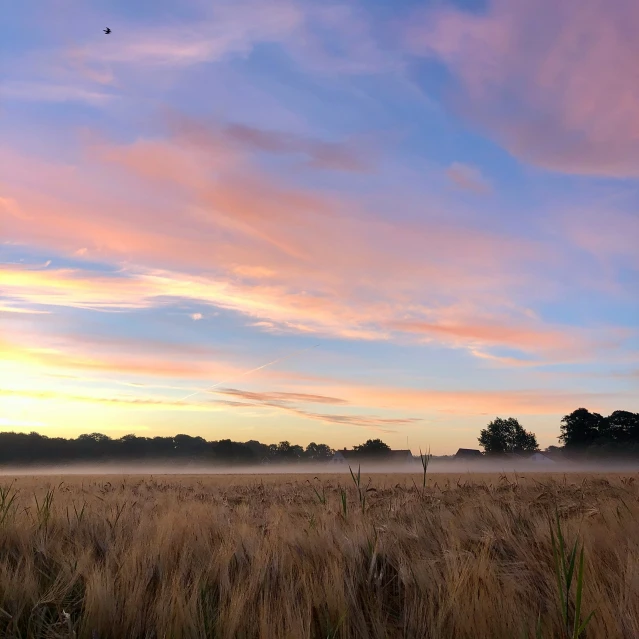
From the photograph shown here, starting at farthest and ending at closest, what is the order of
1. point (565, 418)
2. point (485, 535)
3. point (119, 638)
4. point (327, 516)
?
1. point (565, 418)
2. point (327, 516)
3. point (485, 535)
4. point (119, 638)

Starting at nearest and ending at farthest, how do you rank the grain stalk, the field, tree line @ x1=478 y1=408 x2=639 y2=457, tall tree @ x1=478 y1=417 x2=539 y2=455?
the grain stalk
the field
tree line @ x1=478 y1=408 x2=639 y2=457
tall tree @ x1=478 y1=417 x2=539 y2=455

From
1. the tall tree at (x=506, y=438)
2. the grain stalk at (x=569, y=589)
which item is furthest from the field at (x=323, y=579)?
the tall tree at (x=506, y=438)

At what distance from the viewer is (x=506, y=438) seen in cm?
12575

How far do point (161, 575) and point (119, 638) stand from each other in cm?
80

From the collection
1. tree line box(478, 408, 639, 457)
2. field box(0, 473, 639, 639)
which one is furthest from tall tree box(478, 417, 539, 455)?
field box(0, 473, 639, 639)

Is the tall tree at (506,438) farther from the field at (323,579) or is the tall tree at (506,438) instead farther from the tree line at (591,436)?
the field at (323,579)

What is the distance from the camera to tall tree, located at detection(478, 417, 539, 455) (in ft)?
402

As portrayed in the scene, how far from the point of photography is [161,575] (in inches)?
138

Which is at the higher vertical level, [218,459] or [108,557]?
[108,557]

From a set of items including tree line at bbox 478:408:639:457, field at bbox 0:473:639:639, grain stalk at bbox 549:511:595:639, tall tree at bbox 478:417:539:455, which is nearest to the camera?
grain stalk at bbox 549:511:595:639

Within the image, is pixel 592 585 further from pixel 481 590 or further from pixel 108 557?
pixel 108 557

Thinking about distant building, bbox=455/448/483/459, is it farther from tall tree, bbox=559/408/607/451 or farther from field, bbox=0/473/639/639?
field, bbox=0/473/639/639

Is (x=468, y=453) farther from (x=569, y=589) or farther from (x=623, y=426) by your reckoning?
(x=569, y=589)

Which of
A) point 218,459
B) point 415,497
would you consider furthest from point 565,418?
point 415,497
